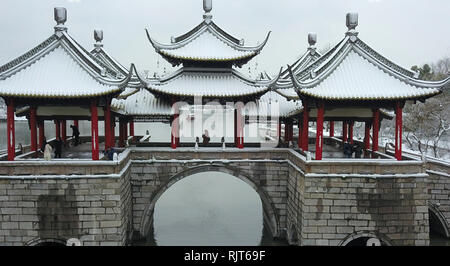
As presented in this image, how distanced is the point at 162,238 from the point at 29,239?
6937 mm

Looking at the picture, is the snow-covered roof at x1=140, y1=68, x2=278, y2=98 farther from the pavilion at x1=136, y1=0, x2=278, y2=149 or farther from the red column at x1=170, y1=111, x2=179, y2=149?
the red column at x1=170, y1=111, x2=179, y2=149

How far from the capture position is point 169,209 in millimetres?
24125

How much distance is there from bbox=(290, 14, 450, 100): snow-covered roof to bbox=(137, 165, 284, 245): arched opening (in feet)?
18.5

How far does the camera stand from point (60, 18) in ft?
50.6

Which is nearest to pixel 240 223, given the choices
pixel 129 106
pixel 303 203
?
pixel 303 203

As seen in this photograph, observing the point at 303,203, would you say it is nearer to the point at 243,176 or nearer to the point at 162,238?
the point at 243,176

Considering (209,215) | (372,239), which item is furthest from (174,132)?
(372,239)

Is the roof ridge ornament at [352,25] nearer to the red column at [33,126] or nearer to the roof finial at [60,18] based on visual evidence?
the roof finial at [60,18]

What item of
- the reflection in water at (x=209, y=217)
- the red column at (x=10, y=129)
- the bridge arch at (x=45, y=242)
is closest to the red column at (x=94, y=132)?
the red column at (x=10, y=129)

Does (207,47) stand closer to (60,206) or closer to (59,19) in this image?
(59,19)

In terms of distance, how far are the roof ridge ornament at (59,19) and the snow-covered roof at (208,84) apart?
12.8ft

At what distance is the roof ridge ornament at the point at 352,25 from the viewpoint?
1558 cm

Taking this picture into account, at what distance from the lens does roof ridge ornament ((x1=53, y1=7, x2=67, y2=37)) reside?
15391mm

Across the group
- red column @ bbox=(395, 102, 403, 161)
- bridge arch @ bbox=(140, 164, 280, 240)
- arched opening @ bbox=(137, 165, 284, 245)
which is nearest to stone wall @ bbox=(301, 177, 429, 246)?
red column @ bbox=(395, 102, 403, 161)
